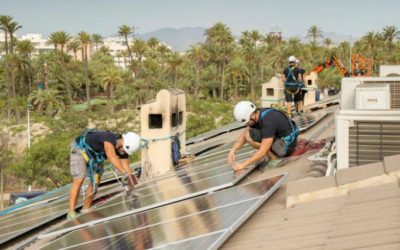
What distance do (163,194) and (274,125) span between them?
6.77 feet

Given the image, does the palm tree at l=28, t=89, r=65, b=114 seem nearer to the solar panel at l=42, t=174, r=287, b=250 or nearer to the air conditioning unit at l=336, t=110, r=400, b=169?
the solar panel at l=42, t=174, r=287, b=250

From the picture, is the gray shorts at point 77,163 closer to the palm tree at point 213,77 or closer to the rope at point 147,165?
the rope at point 147,165

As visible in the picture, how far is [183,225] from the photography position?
17.0 ft

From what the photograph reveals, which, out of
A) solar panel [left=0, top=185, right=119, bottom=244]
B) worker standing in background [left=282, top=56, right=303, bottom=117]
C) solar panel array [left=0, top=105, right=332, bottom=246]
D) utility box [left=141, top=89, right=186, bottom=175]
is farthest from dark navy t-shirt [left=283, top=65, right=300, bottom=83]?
solar panel [left=0, top=185, right=119, bottom=244]

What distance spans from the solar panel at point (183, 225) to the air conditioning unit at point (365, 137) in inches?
40.6

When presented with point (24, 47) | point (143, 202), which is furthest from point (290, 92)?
point (24, 47)

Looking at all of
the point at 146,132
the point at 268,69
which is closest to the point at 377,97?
the point at 146,132

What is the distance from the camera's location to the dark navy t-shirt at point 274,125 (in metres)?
7.66

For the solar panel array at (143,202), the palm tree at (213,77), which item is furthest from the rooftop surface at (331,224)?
the palm tree at (213,77)

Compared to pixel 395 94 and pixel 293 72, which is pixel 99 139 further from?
pixel 293 72

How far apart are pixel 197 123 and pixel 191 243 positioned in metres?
38.1

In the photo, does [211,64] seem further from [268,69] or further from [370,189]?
[370,189]

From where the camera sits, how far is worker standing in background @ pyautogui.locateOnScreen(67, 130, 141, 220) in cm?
824

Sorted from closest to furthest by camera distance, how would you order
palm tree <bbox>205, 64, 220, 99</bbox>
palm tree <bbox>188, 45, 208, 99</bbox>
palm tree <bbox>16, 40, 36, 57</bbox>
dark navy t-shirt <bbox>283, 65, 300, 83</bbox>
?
dark navy t-shirt <bbox>283, 65, 300, 83</bbox>, palm tree <bbox>16, 40, 36, 57</bbox>, palm tree <bbox>188, 45, 208, 99</bbox>, palm tree <bbox>205, 64, 220, 99</bbox>
